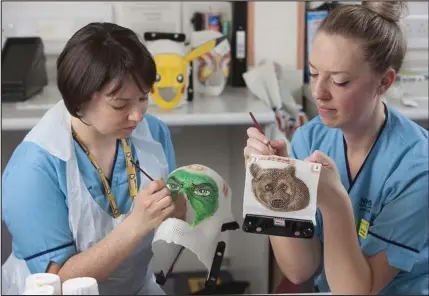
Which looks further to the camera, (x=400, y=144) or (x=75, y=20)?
(x=75, y=20)

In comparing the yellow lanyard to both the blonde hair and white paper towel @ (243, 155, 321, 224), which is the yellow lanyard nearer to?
white paper towel @ (243, 155, 321, 224)

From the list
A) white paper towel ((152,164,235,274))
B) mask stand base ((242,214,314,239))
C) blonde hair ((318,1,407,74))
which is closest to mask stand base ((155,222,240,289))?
white paper towel ((152,164,235,274))

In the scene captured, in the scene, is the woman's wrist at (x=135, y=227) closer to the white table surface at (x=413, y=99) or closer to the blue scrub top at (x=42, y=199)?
the blue scrub top at (x=42, y=199)

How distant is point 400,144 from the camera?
89cm

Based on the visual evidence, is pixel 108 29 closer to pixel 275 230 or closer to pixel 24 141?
pixel 24 141

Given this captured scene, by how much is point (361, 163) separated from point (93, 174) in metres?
0.41

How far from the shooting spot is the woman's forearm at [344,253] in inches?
33.3

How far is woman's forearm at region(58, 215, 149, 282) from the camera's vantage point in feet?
2.89

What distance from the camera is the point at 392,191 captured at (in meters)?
0.89

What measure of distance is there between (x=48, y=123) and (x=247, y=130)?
30 cm

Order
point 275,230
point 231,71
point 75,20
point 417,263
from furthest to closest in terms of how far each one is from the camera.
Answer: point 231,71 → point 75,20 → point 417,263 → point 275,230

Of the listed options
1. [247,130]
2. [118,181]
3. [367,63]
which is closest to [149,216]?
[118,181]

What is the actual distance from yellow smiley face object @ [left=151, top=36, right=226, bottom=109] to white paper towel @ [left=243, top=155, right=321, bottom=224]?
0.25m

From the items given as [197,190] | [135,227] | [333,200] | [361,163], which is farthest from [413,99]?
[135,227]
